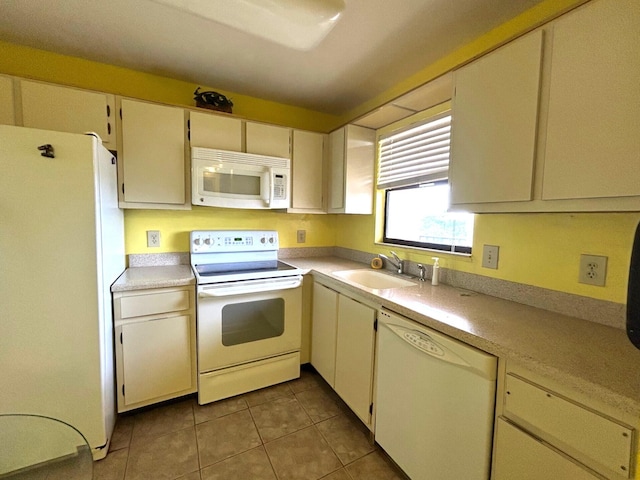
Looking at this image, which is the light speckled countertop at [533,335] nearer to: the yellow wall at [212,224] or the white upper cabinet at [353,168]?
the yellow wall at [212,224]

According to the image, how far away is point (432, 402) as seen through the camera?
1.15 m

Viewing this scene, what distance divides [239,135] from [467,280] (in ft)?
6.34

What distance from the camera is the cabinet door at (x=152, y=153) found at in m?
1.80

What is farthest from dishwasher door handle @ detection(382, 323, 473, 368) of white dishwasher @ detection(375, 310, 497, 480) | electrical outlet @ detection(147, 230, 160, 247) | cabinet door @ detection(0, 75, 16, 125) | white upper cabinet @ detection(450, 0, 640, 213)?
cabinet door @ detection(0, 75, 16, 125)

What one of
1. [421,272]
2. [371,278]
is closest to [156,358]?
[371,278]

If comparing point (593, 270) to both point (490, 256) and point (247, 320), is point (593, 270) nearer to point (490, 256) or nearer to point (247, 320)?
point (490, 256)

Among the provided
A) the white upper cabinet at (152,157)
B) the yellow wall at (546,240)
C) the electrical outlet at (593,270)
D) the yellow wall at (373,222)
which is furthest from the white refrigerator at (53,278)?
the electrical outlet at (593,270)

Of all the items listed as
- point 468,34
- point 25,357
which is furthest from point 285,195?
point 25,357

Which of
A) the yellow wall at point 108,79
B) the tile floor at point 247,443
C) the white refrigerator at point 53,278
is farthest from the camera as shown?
the yellow wall at point 108,79

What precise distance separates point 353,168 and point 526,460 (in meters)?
1.96

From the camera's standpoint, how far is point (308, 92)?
2326 millimetres

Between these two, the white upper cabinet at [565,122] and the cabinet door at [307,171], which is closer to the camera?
the white upper cabinet at [565,122]

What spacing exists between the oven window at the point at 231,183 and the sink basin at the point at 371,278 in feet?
3.11

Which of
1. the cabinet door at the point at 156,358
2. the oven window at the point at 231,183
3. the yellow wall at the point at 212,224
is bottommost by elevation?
the cabinet door at the point at 156,358
